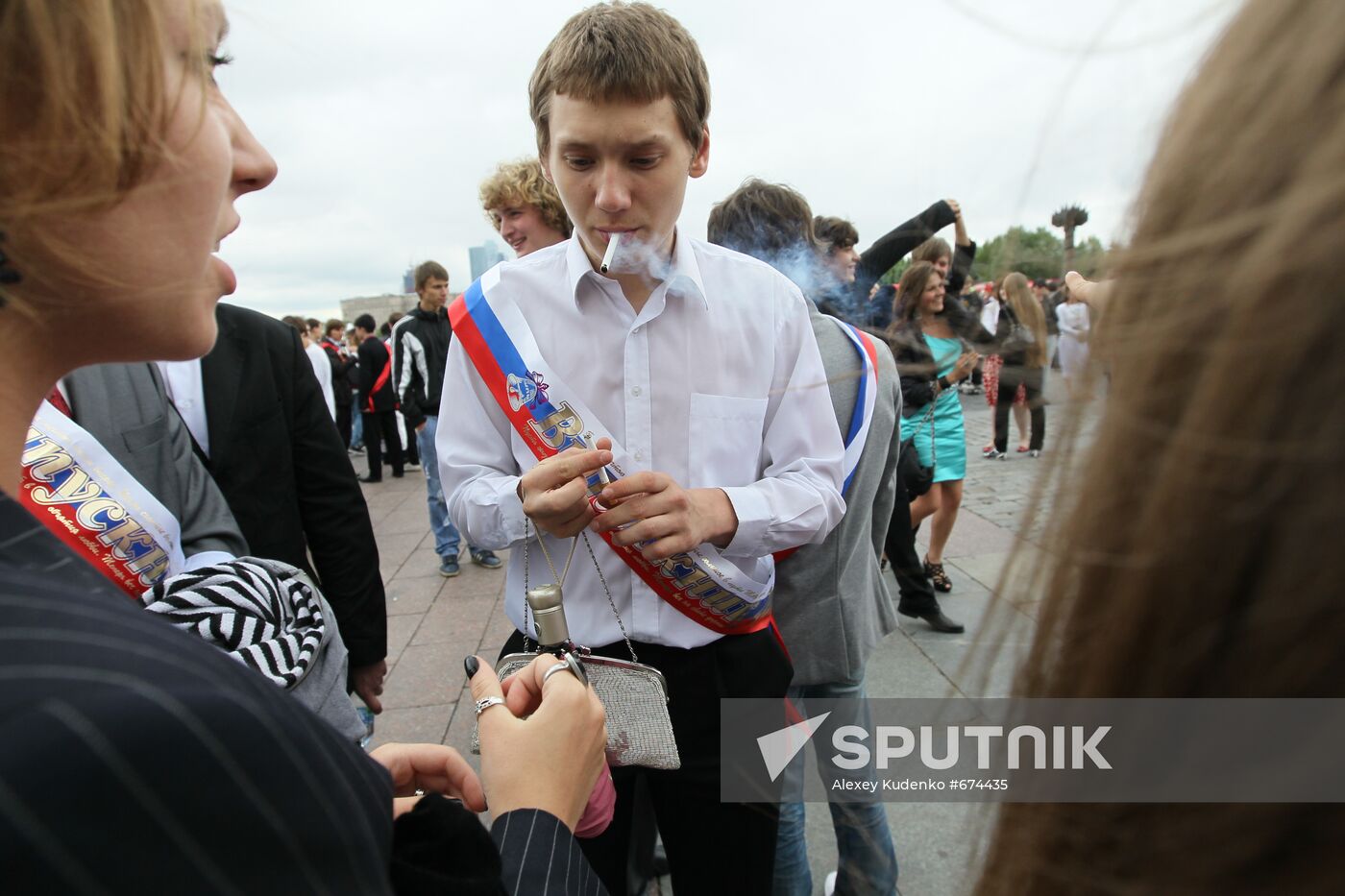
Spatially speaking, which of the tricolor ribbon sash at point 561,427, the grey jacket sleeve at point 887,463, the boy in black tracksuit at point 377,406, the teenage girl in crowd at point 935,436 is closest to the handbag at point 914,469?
the teenage girl in crowd at point 935,436


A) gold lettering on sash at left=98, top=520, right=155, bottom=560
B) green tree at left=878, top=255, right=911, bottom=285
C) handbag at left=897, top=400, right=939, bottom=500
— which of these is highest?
green tree at left=878, top=255, right=911, bottom=285

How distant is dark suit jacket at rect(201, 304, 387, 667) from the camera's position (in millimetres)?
1872

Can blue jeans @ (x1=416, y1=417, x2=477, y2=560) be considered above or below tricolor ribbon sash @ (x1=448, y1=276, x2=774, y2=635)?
below

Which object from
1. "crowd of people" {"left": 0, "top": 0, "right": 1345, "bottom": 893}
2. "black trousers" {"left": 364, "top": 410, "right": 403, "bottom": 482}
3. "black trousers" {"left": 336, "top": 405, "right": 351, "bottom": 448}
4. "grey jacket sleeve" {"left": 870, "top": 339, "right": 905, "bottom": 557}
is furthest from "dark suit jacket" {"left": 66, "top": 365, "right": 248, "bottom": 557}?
"black trousers" {"left": 336, "top": 405, "right": 351, "bottom": 448}

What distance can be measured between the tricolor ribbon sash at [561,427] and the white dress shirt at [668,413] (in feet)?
0.09

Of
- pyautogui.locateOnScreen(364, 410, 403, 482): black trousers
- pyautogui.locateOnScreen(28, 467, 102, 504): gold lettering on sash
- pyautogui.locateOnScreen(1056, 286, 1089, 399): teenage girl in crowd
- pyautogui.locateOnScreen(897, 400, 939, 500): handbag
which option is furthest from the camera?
pyautogui.locateOnScreen(364, 410, 403, 482): black trousers

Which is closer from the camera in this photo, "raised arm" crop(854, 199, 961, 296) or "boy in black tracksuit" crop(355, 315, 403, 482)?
"raised arm" crop(854, 199, 961, 296)

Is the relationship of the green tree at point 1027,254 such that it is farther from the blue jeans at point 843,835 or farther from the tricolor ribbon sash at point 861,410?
the blue jeans at point 843,835

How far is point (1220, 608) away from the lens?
42 centimetres

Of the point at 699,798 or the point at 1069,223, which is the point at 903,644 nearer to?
the point at 699,798

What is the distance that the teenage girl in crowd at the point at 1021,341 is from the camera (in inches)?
27.4

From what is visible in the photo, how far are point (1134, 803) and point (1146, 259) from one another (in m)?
0.35

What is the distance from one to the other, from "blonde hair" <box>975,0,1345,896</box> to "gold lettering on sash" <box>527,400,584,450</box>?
1185 millimetres

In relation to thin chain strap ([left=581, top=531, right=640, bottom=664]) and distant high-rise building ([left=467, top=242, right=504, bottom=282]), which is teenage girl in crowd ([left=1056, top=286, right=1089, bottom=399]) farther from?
distant high-rise building ([left=467, top=242, right=504, bottom=282])
